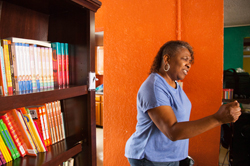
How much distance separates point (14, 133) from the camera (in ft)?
2.87

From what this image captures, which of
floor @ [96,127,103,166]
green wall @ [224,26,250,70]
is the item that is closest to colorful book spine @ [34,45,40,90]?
floor @ [96,127,103,166]

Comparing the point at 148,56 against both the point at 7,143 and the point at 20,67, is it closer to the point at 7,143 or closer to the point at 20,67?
the point at 20,67

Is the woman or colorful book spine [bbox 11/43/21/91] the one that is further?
the woman

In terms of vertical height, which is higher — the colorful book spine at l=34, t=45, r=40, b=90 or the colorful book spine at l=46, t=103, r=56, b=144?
the colorful book spine at l=34, t=45, r=40, b=90

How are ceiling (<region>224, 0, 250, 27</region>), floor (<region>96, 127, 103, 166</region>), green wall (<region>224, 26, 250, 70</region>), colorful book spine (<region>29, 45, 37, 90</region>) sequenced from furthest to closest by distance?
green wall (<region>224, 26, 250, 70</region>)
ceiling (<region>224, 0, 250, 27</region>)
floor (<region>96, 127, 103, 166</region>)
colorful book spine (<region>29, 45, 37, 90</region>)

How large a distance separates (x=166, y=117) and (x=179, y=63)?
43 cm

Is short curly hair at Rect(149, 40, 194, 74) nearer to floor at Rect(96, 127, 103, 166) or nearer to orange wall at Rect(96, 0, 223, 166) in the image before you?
orange wall at Rect(96, 0, 223, 166)

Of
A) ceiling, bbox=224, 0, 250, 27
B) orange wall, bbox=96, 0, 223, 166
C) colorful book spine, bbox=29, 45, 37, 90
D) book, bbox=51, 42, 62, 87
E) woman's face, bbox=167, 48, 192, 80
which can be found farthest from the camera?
ceiling, bbox=224, 0, 250, 27

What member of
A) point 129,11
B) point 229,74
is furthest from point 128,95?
point 229,74

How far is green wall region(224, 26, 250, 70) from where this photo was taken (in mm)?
5031

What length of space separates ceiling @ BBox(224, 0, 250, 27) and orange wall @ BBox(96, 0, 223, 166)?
71.3 inches

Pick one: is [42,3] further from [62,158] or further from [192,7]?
[192,7]

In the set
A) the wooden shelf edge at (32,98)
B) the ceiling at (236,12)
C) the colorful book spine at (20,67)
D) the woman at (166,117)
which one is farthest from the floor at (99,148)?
the ceiling at (236,12)

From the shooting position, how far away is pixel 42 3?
101cm
